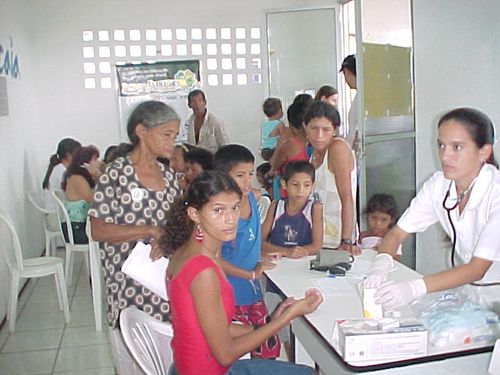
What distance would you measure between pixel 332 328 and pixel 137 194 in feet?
3.08

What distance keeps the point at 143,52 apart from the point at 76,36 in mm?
732

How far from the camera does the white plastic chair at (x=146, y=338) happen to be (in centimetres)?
184

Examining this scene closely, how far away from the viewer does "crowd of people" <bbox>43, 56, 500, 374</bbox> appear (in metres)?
1.73

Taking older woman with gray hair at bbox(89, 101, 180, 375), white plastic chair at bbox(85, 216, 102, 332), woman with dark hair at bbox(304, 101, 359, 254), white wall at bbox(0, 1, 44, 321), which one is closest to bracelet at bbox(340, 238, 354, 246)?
woman with dark hair at bbox(304, 101, 359, 254)

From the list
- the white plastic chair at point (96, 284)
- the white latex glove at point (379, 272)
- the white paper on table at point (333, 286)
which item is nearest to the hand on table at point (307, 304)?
the white latex glove at point (379, 272)

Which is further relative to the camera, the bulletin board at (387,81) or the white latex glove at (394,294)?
the bulletin board at (387,81)

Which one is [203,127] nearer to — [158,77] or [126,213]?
[158,77]

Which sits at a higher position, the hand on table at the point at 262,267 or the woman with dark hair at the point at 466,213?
the woman with dark hair at the point at 466,213

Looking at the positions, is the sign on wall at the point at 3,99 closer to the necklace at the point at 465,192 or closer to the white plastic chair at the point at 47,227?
the white plastic chair at the point at 47,227

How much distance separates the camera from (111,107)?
673 cm

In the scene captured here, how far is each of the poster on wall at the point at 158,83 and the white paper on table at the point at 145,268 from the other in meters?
4.55

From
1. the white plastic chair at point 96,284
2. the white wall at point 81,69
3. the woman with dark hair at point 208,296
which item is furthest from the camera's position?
the white wall at point 81,69

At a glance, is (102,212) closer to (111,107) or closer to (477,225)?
(477,225)

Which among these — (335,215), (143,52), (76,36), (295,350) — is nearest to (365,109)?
(335,215)
